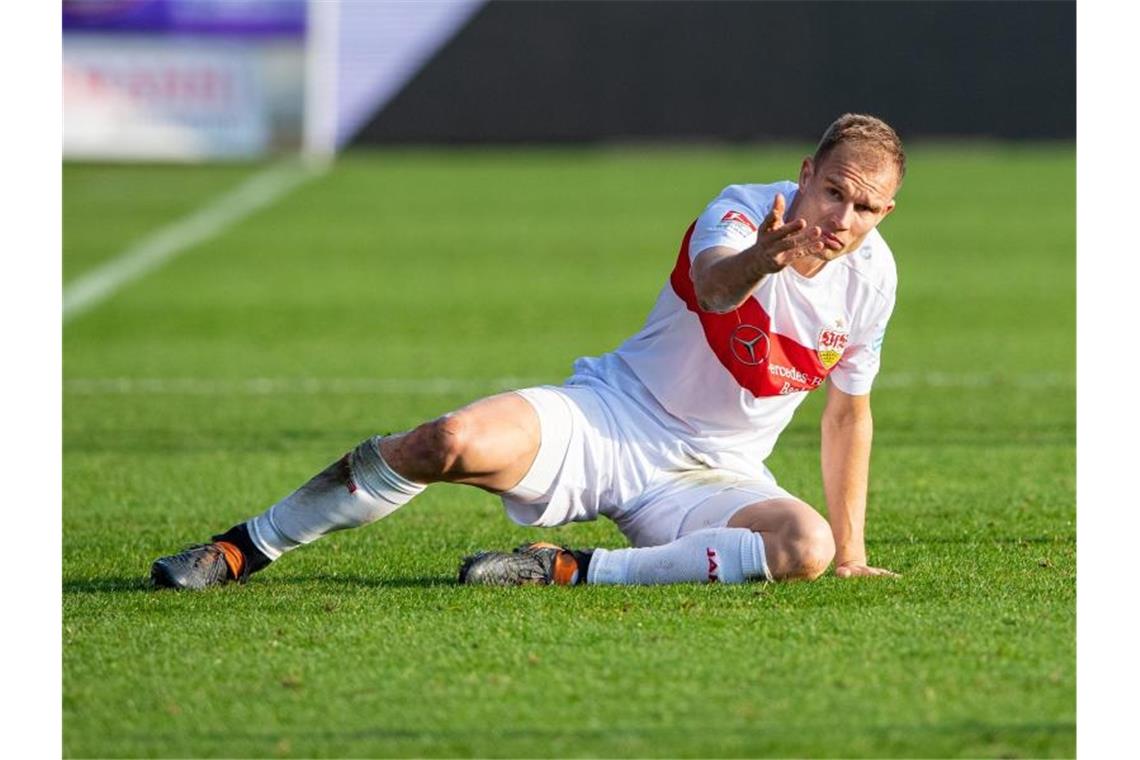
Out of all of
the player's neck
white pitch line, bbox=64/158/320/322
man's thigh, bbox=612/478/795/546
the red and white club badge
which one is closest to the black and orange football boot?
man's thigh, bbox=612/478/795/546

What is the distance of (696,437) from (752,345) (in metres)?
0.35

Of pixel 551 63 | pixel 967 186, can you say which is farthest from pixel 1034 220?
pixel 551 63

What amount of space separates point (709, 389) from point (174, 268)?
39.1 feet

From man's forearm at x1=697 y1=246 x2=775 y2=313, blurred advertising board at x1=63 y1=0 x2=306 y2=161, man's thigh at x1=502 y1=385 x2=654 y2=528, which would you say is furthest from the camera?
blurred advertising board at x1=63 y1=0 x2=306 y2=161

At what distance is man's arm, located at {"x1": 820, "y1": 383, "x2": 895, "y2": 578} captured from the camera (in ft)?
17.7

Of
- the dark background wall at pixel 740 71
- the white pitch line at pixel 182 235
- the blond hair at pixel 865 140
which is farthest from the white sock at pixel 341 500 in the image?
the dark background wall at pixel 740 71

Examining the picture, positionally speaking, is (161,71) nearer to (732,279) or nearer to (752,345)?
(752,345)

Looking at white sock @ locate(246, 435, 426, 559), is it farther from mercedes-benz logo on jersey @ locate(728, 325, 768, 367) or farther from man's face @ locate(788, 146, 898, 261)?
man's face @ locate(788, 146, 898, 261)

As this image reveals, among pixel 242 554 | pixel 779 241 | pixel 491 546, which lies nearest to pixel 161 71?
pixel 491 546

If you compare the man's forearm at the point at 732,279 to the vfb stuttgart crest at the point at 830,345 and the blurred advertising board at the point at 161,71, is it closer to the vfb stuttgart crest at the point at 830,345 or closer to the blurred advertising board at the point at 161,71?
the vfb stuttgart crest at the point at 830,345

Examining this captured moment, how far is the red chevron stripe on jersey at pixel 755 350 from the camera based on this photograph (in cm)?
525

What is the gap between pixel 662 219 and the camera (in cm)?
2039

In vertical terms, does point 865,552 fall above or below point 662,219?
below
